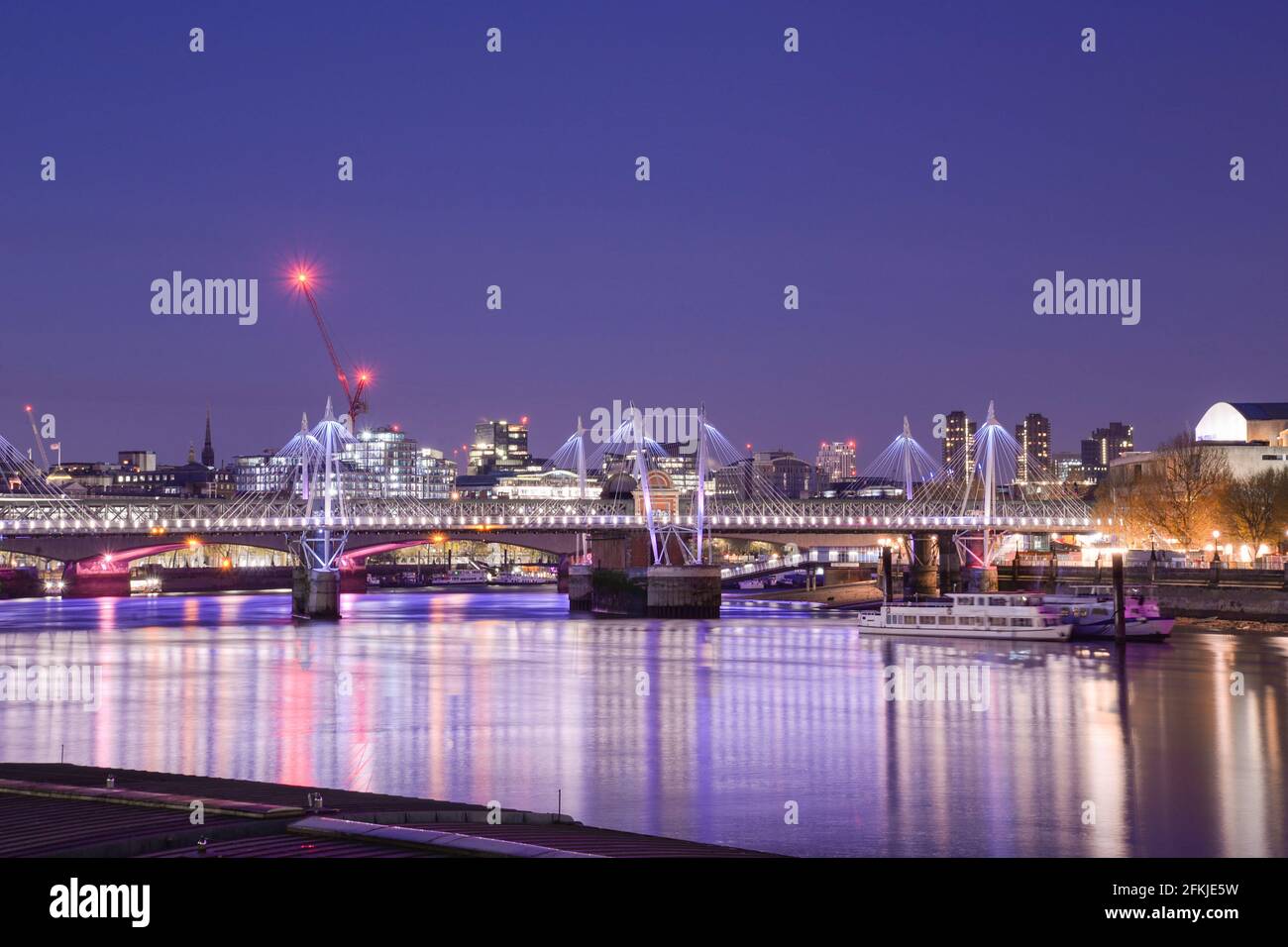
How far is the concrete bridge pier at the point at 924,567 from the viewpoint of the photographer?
110 metres

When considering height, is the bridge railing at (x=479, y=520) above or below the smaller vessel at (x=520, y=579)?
above

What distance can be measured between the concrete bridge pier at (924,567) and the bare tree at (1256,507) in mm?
22965

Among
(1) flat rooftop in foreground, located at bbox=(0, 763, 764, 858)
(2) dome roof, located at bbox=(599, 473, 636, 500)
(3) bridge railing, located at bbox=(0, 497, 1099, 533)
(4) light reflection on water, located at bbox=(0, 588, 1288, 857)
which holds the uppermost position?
(2) dome roof, located at bbox=(599, 473, 636, 500)

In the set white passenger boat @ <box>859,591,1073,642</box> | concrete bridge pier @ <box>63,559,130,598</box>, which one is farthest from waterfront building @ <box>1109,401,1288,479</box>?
concrete bridge pier @ <box>63,559,130,598</box>

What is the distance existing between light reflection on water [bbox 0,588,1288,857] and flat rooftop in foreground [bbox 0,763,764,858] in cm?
603

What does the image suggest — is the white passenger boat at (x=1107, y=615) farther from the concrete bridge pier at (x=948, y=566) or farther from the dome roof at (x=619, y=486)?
the dome roof at (x=619, y=486)

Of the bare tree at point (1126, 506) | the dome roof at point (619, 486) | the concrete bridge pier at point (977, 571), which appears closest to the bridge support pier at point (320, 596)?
the dome roof at point (619, 486)

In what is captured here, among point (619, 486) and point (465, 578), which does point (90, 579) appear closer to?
point (619, 486)

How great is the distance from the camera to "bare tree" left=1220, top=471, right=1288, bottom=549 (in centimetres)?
8919

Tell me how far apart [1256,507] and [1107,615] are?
81.1 feet

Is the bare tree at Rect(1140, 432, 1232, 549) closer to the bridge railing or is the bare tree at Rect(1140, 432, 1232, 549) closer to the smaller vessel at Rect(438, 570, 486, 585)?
the bridge railing

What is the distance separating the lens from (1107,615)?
231 ft
